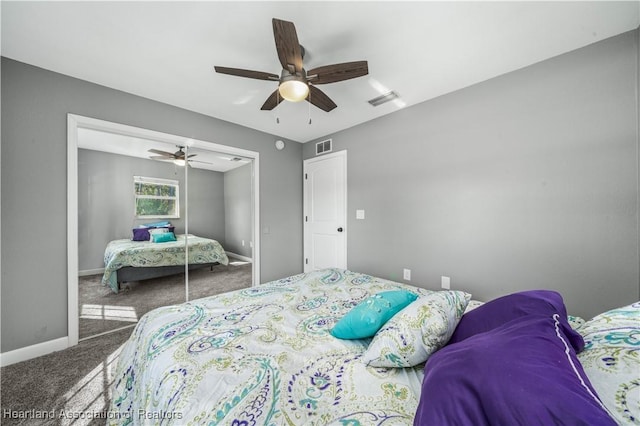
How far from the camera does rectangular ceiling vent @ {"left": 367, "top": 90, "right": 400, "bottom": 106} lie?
257 centimetres

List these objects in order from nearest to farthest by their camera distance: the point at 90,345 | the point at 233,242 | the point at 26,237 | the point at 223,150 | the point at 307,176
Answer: the point at 26,237
the point at 90,345
the point at 223,150
the point at 233,242
the point at 307,176

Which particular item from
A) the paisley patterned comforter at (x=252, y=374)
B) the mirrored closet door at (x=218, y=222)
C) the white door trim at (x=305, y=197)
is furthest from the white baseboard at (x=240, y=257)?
the paisley patterned comforter at (x=252, y=374)

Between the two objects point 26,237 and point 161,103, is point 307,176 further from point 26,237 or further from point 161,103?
point 26,237

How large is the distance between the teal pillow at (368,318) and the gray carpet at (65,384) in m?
1.69

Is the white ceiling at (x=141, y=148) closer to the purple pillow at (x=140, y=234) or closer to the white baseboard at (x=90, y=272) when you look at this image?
the purple pillow at (x=140, y=234)

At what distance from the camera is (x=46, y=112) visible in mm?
2109

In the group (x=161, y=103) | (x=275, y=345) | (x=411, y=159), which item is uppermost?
(x=161, y=103)

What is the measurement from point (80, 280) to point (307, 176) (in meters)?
3.17

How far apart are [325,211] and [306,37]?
2.49 metres

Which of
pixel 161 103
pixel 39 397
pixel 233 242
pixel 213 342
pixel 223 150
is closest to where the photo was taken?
pixel 213 342

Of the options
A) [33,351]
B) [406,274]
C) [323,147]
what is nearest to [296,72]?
[323,147]

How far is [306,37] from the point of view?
1744 mm

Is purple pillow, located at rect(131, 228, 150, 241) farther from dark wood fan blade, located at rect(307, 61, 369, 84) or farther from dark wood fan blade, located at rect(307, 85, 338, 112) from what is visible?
dark wood fan blade, located at rect(307, 61, 369, 84)

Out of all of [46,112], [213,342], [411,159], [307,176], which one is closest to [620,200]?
[411,159]
